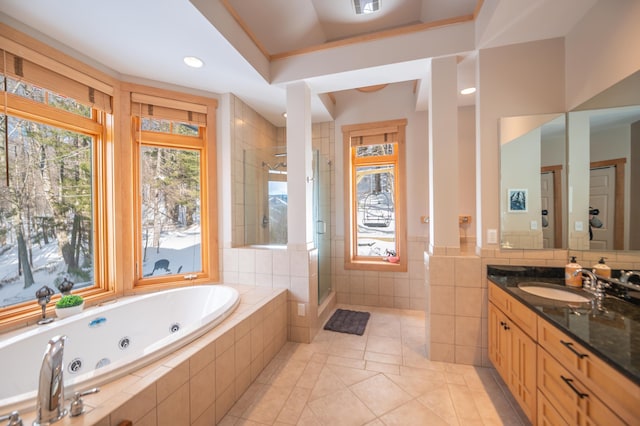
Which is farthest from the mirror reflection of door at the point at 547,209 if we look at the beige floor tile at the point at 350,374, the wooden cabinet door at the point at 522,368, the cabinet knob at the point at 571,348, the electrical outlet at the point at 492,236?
the beige floor tile at the point at 350,374

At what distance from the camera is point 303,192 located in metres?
2.42

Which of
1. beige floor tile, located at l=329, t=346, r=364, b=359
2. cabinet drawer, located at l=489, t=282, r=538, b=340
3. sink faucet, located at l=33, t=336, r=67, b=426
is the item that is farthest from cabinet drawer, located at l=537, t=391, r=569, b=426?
sink faucet, located at l=33, t=336, r=67, b=426

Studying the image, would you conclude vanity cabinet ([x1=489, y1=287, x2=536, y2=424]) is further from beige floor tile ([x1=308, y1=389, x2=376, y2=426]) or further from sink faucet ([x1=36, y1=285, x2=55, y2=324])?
sink faucet ([x1=36, y1=285, x2=55, y2=324])

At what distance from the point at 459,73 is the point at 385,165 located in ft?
4.38

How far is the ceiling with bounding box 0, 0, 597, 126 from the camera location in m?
1.59

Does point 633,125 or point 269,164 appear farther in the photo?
point 269,164

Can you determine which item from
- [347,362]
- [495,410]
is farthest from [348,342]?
[495,410]

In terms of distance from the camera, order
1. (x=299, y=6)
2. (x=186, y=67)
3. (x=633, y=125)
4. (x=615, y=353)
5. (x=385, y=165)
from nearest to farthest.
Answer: (x=615, y=353) → (x=633, y=125) → (x=186, y=67) → (x=299, y=6) → (x=385, y=165)

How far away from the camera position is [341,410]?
5.23 feet

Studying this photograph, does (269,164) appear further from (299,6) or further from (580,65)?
(580,65)

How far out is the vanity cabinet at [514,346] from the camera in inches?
53.4

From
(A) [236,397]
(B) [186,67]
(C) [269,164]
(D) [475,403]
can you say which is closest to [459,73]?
(C) [269,164]

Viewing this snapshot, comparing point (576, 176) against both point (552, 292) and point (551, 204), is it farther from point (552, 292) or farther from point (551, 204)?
point (552, 292)

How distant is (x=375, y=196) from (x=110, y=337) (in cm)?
308
